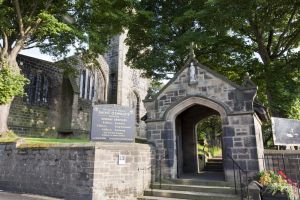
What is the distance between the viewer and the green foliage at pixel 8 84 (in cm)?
1228

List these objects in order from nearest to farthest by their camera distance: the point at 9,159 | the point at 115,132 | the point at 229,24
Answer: the point at 115,132
the point at 9,159
the point at 229,24

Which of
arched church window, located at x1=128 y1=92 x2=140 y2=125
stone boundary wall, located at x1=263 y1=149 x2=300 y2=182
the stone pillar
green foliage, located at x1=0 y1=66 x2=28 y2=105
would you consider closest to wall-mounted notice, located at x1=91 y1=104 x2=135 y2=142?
the stone pillar

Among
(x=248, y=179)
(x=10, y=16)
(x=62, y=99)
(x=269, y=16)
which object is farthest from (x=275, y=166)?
(x=62, y=99)

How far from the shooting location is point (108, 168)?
27.4ft

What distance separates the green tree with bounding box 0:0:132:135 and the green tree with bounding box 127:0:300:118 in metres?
2.00

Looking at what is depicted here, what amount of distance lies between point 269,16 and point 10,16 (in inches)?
630

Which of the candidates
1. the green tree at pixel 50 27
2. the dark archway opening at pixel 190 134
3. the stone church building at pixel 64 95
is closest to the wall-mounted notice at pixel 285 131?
the dark archway opening at pixel 190 134

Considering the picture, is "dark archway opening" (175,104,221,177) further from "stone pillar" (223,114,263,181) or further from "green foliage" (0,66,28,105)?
"green foliage" (0,66,28,105)

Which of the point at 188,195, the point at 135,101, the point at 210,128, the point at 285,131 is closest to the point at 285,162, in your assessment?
the point at 285,131

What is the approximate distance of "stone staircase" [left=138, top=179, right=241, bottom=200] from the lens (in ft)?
26.7

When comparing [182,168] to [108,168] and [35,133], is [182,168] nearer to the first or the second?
[108,168]

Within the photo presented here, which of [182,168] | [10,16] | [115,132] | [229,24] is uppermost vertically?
[10,16]

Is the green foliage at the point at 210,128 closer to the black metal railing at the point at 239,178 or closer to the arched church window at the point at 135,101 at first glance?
the arched church window at the point at 135,101

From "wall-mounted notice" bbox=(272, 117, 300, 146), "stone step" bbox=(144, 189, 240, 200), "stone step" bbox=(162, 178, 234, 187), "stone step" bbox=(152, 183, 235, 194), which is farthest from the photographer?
"wall-mounted notice" bbox=(272, 117, 300, 146)
